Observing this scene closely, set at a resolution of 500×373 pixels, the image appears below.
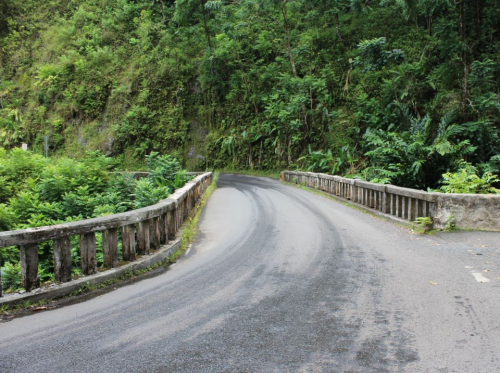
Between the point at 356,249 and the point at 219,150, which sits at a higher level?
the point at 219,150

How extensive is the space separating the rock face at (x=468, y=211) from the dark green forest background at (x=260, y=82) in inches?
162

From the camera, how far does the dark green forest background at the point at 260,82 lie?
1691 cm

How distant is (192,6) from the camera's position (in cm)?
3175

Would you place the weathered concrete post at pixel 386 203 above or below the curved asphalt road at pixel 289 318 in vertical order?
above

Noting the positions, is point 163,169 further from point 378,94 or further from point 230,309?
Result: point 378,94

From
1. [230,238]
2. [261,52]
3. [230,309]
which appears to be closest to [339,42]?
[261,52]

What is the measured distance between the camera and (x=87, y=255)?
497 centimetres

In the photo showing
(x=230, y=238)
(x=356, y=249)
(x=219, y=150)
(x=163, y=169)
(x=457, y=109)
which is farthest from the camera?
(x=219, y=150)

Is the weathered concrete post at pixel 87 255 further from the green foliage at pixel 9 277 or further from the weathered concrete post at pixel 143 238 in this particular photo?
the green foliage at pixel 9 277

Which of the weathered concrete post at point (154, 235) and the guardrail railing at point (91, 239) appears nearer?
the guardrail railing at point (91, 239)

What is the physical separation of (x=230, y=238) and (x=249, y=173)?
802 inches

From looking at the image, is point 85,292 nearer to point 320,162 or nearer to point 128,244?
point 128,244

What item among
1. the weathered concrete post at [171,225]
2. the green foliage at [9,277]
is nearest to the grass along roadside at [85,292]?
the weathered concrete post at [171,225]

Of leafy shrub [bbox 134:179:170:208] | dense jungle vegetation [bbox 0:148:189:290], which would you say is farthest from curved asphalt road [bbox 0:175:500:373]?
dense jungle vegetation [bbox 0:148:189:290]
